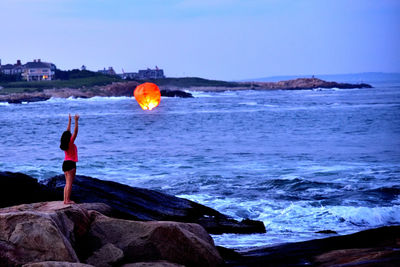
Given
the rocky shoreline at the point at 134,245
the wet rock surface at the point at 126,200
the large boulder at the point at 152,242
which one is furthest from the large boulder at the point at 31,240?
the wet rock surface at the point at 126,200

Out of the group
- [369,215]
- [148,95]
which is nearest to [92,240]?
[148,95]

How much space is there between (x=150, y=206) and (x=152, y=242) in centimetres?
431

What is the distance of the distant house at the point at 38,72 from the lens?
194 meters

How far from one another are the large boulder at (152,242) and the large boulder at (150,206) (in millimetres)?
2942

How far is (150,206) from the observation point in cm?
1198

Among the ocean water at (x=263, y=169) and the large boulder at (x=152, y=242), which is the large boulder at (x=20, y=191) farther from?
the large boulder at (x=152, y=242)

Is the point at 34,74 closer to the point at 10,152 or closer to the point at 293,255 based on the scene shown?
the point at 10,152

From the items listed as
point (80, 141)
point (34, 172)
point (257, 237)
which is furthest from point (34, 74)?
point (257, 237)

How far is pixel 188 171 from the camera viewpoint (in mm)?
21859

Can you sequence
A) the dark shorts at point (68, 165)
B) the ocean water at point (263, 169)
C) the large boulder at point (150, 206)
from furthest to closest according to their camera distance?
the ocean water at point (263, 169) < the large boulder at point (150, 206) < the dark shorts at point (68, 165)

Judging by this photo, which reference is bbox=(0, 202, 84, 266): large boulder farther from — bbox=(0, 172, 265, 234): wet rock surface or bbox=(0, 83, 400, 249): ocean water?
bbox=(0, 83, 400, 249): ocean water

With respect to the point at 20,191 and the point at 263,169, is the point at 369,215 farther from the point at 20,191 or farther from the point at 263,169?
the point at 263,169

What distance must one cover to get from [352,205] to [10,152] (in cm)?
2133

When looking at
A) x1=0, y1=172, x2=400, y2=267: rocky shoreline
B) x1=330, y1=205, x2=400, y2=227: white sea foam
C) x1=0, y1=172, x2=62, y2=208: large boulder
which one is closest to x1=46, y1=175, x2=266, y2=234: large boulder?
x1=0, y1=172, x2=62, y2=208: large boulder
